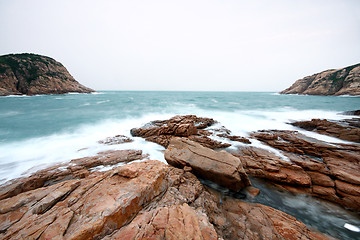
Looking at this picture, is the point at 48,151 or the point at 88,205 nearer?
the point at 88,205

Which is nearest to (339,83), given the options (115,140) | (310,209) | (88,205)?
(310,209)

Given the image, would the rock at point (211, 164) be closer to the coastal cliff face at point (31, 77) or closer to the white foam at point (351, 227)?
the white foam at point (351, 227)

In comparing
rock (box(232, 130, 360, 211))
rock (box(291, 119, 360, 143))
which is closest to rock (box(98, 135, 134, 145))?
rock (box(232, 130, 360, 211))

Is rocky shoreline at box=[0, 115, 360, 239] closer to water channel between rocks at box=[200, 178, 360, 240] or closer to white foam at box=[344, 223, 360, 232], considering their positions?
water channel between rocks at box=[200, 178, 360, 240]

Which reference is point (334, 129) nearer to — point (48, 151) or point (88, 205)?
point (88, 205)

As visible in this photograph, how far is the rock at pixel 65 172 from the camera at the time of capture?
4621mm

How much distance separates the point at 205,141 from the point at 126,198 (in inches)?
261

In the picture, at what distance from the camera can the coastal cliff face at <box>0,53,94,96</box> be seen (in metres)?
46.0

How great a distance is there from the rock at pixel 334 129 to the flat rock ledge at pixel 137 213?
31.2 ft

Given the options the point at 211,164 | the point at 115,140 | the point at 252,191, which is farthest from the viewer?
the point at 115,140

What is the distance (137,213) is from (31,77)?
75242 millimetres

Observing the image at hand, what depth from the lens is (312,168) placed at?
5867mm

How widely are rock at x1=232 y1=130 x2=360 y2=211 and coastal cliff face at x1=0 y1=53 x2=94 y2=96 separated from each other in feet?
232

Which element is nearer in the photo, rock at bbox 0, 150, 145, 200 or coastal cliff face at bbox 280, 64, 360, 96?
rock at bbox 0, 150, 145, 200
